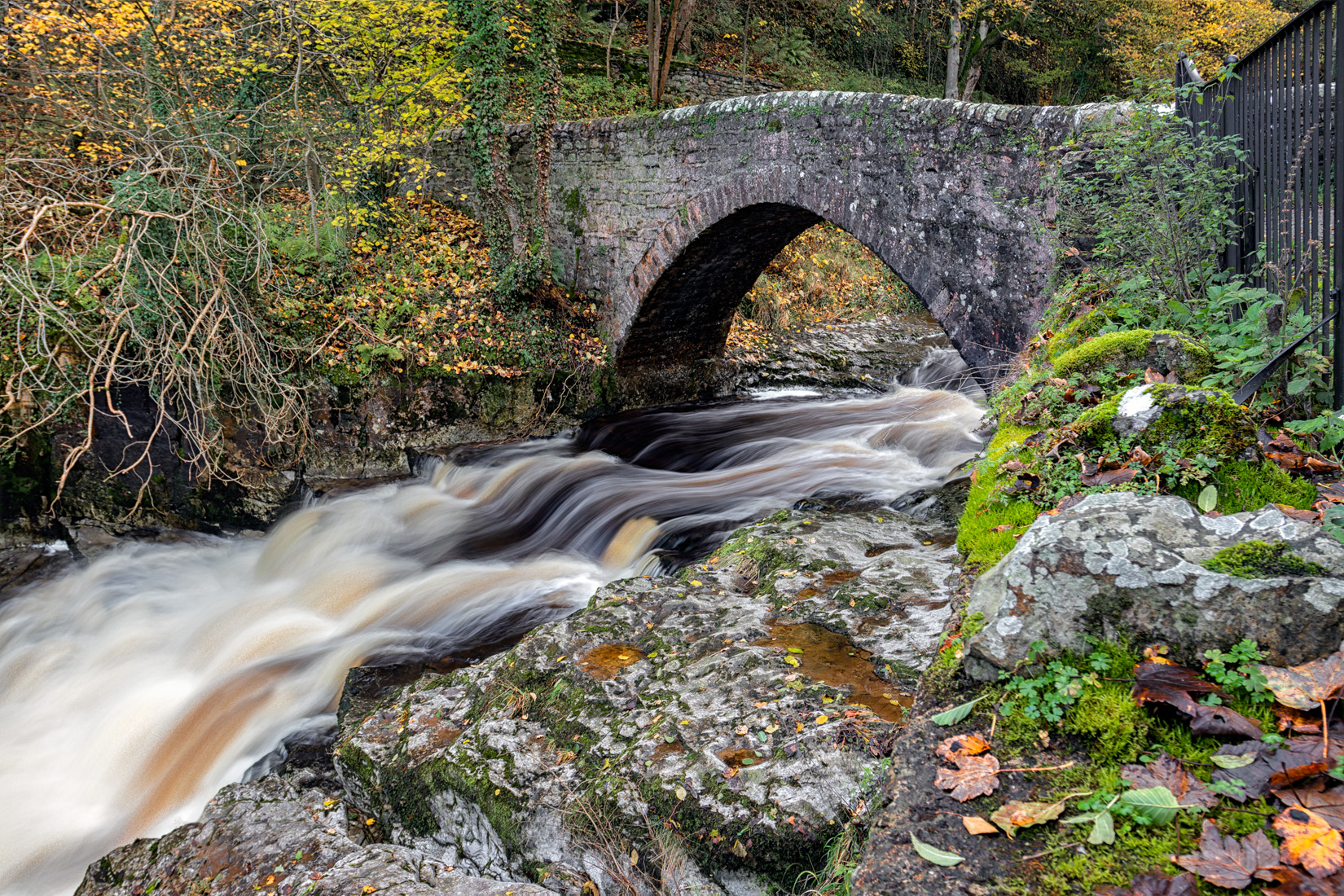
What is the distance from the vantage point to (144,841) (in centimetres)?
358

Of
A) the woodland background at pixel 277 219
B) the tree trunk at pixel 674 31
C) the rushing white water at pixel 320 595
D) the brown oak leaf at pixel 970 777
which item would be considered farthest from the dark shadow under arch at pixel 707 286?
the brown oak leaf at pixel 970 777

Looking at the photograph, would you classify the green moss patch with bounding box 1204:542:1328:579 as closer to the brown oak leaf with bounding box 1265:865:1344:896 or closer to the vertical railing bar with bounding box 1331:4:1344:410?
the brown oak leaf with bounding box 1265:865:1344:896

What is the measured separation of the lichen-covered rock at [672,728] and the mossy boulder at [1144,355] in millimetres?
1261

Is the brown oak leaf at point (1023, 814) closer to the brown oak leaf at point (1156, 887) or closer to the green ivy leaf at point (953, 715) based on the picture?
the brown oak leaf at point (1156, 887)

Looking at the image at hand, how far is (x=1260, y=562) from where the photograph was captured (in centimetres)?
176

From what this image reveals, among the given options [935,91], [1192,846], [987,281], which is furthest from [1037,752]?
[935,91]

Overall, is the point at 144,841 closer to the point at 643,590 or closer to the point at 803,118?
the point at 643,590

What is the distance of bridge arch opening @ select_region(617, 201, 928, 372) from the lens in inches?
339

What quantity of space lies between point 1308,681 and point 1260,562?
293mm

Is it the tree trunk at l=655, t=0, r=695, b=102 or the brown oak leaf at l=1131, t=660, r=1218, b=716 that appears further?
the tree trunk at l=655, t=0, r=695, b=102

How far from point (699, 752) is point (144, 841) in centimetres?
266

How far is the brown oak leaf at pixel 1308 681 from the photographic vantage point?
1516mm

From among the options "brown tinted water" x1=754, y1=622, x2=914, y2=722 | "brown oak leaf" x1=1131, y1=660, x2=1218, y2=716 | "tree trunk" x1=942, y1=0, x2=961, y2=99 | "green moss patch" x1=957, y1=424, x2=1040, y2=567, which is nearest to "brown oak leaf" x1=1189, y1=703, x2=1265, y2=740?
"brown oak leaf" x1=1131, y1=660, x2=1218, y2=716

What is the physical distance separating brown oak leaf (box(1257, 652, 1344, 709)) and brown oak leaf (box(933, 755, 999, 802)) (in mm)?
559
